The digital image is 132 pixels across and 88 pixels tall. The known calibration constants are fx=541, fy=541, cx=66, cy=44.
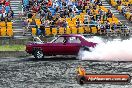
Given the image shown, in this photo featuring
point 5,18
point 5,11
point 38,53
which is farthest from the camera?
point 5,11

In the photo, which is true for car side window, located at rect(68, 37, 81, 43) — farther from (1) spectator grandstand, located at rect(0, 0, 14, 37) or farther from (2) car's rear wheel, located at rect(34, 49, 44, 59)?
(1) spectator grandstand, located at rect(0, 0, 14, 37)

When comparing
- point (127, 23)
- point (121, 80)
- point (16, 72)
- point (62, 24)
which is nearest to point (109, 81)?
point (121, 80)

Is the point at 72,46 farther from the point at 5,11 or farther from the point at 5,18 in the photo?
the point at 5,11

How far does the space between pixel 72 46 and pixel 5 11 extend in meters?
11.1

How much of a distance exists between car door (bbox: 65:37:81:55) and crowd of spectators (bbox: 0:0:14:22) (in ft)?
31.7

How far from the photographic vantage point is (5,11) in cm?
4106

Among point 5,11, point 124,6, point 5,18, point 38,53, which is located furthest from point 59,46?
point 124,6

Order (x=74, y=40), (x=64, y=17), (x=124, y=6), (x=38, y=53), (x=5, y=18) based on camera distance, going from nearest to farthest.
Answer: (x=74, y=40)
(x=38, y=53)
(x=5, y=18)
(x=64, y=17)
(x=124, y=6)

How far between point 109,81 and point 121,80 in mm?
288

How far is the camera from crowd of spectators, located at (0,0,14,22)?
4019 cm

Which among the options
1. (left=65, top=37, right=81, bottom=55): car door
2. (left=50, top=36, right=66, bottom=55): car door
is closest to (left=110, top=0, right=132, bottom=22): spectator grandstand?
(left=65, top=37, right=81, bottom=55): car door

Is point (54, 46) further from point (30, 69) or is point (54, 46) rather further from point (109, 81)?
point (109, 81)

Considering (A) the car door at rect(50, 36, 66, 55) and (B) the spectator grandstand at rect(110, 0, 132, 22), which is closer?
(A) the car door at rect(50, 36, 66, 55)

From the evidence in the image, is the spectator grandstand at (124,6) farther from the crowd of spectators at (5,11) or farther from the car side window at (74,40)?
the car side window at (74,40)
